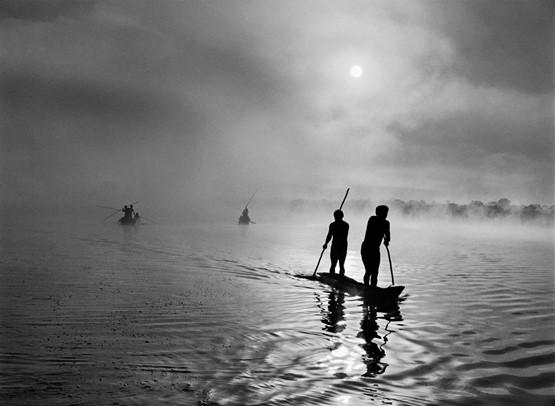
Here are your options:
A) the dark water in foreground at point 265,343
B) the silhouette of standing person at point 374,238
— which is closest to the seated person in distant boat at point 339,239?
the dark water in foreground at point 265,343

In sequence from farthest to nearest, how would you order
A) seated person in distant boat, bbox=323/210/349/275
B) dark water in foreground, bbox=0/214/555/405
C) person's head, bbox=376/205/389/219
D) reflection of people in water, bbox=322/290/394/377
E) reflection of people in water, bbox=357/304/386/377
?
seated person in distant boat, bbox=323/210/349/275 < person's head, bbox=376/205/389/219 < reflection of people in water, bbox=322/290/394/377 < reflection of people in water, bbox=357/304/386/377 < dark water in foreground, bbox=0/214/555/405

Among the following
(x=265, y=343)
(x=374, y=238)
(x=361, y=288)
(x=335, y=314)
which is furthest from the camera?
(x=374, y=238)

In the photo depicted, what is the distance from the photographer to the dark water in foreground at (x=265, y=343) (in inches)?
200

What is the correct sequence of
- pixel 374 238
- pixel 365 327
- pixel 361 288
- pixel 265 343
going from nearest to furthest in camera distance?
pixel 265 343, pixel 365 327, pixel 361 288, pixel 374 238

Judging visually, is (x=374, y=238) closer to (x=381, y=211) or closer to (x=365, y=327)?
(x=381, y=211)

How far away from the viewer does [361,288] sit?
1254 cm

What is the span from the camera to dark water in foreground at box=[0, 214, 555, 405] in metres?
5.09

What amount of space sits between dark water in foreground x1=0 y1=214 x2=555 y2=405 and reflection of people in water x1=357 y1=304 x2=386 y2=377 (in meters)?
0.02

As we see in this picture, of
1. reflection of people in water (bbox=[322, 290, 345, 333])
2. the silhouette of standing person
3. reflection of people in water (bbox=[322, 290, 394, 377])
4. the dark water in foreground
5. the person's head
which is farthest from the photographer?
the silhouette of standing person

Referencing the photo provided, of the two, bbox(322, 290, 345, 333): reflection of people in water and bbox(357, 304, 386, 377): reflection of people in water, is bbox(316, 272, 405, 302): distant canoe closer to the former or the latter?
bbox(322, 290, 345, 333): reflection of people in water

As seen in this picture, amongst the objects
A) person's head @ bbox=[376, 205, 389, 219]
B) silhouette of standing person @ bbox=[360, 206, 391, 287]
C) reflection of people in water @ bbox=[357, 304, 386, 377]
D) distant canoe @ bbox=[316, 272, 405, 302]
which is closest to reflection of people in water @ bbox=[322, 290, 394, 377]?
reflection of people in water @ bbox=[357, 304, 386, 377]

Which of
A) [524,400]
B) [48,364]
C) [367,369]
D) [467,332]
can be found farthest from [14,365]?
[467,332]

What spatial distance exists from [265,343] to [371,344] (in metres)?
1.95

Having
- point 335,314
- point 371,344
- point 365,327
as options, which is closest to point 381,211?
point 335,314
